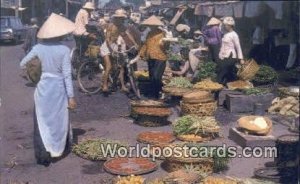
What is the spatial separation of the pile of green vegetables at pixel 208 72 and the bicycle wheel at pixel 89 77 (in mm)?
2646

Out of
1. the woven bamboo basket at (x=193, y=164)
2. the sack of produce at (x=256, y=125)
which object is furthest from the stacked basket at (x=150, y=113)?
the woven bamboo basket at (x=193, y=164)

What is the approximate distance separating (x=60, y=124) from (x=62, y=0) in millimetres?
9562

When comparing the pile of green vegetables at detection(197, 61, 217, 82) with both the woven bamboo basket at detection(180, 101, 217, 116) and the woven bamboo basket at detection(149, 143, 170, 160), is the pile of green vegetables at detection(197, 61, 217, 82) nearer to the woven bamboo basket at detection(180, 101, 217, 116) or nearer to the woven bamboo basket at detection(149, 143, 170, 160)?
the woven bamboo basket at detection(180, 101, 217, 116)

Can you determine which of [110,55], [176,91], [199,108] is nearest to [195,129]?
[199,108]

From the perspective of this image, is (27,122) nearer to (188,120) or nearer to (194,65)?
(188,120)

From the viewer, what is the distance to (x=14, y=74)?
1598 cm

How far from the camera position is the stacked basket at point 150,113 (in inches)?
342

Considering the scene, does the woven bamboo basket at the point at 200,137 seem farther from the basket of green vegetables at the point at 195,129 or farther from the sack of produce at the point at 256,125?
the sack of produce at the point at 256,125

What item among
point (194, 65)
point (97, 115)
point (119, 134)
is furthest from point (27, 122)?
point (194, 65)

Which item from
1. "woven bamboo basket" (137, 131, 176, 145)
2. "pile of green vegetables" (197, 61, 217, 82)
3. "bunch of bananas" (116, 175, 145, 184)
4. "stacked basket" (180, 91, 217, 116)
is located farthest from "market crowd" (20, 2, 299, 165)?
"bunch of bananas" (116, 175, 145, 184)

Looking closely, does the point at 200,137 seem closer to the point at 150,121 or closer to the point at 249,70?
the point at 150,121

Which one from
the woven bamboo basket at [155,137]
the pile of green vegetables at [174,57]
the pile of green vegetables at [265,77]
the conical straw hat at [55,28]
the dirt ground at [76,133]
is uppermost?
the conical straw hat at [55,28]

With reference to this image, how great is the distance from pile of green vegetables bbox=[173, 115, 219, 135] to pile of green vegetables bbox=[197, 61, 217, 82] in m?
3.92

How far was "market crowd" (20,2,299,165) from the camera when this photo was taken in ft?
21.6
